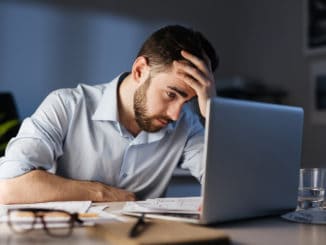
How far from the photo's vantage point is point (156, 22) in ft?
11.0

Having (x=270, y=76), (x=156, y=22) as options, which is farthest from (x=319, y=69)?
(x=156, y=22)

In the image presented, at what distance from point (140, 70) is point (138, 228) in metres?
0.79

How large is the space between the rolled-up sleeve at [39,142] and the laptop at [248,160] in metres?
0.48

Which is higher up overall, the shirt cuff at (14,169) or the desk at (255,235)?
the shirt cuff at (14,169)

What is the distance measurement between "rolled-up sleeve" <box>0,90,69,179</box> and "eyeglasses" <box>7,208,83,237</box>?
440mm

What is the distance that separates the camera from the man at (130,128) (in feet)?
4.31

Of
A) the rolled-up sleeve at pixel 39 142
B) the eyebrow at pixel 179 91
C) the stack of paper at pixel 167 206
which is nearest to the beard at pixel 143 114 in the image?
the eyebrow at pixel 179 91

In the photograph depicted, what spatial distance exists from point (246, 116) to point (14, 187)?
25.5 inches

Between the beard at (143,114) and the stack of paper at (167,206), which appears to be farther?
the beard at (143,114)

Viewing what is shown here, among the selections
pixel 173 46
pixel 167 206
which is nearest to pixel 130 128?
pixel 173 46

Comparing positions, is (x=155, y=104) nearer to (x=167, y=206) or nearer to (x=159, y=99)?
(x=159, y=99)

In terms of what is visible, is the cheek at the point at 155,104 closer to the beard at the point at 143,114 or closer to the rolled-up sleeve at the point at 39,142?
the beard at the point at 143,114

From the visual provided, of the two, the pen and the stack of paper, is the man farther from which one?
the pen

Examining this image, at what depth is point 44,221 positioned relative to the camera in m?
0.78
